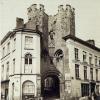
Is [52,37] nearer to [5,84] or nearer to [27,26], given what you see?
[27,26]

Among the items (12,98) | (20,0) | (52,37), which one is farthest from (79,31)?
(52,37)

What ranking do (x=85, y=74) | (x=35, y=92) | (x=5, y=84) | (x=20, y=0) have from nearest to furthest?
(x=20, y=0) < (x=35, y=92) < (x=5, y=84) < (x=85, y=74)

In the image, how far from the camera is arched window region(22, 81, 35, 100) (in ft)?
48.4

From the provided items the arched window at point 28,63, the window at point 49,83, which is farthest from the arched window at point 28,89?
the window at point 49,83

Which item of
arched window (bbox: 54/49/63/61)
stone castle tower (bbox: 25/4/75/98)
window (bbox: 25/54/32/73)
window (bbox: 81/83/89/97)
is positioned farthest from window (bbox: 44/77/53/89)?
window (bbox: 25/54/32/73)

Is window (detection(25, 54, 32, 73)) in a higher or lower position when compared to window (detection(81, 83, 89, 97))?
higher

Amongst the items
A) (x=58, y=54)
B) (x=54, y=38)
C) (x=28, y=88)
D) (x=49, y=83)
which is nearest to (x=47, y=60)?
(x=58, y=54)

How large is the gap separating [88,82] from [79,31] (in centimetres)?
894

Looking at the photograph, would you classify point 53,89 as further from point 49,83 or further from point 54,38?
point 54,38

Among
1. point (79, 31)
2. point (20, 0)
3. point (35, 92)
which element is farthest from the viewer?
point (35, 92)

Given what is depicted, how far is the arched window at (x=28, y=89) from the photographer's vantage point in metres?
14.8

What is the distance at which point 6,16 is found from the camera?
29.6ft

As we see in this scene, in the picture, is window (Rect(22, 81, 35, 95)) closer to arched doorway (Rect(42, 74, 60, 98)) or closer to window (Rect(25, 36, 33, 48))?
window (Rect(25, 36, 33, 48))

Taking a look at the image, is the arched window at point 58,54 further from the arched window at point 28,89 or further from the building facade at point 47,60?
the arched window at point 28,89
